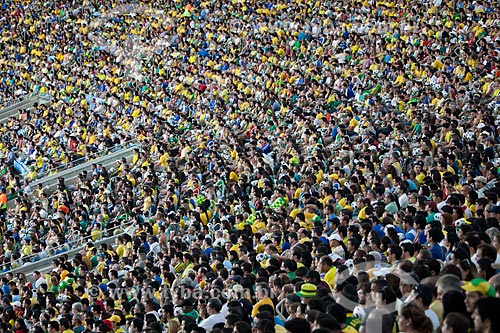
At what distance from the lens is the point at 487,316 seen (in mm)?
6238

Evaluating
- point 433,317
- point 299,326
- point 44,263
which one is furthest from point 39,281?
point 433,317

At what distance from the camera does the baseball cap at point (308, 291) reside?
886 cm

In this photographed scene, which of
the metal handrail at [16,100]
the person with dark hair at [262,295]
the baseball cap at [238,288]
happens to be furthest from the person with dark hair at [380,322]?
the metal handrail at [16,100]

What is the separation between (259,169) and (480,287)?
9.89m

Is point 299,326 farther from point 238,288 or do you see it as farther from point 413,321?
point 238,288

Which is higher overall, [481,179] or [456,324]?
[456,324]

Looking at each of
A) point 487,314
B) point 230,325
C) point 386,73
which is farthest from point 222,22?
point 487,314

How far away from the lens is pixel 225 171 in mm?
18203

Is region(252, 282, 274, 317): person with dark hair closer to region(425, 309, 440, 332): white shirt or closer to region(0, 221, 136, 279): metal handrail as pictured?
region(425, 309, 440, 332): white shirt

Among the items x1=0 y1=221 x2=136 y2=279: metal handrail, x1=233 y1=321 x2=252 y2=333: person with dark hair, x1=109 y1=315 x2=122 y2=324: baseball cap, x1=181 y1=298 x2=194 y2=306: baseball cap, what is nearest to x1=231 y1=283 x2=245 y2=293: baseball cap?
x1=181 y1=298 x2=194 y2=306: baseball cap

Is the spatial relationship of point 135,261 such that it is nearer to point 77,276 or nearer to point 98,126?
point 77,276

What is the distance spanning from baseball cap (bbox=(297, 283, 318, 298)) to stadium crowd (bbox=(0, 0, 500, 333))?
0.04 meters

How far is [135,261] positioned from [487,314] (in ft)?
30.4

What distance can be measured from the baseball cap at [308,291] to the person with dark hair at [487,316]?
2758 mm
